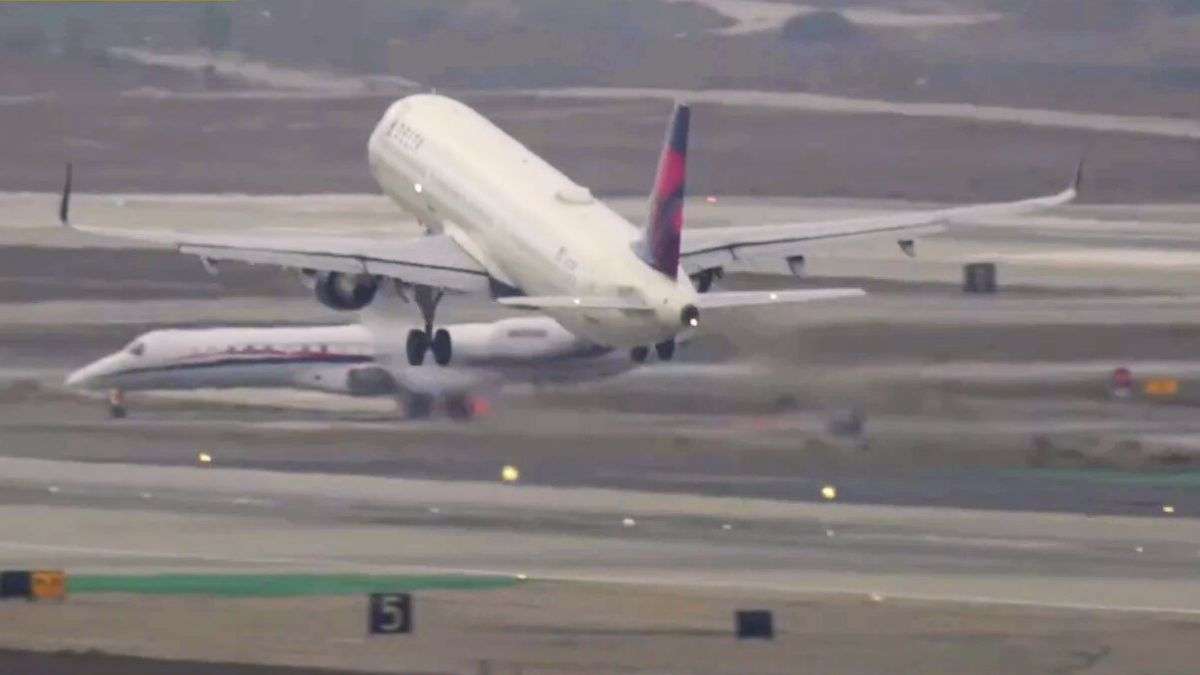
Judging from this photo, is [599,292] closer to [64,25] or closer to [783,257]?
[783,257]

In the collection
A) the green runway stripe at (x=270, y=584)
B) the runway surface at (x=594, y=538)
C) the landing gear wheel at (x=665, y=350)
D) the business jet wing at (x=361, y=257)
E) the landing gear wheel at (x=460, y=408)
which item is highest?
the business jet wing at (x=361, y=257)

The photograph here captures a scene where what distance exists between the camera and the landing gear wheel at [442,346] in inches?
2576

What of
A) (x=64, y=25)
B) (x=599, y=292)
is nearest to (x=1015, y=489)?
(x=599, y=292)

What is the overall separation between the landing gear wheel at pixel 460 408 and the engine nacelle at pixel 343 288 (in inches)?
170

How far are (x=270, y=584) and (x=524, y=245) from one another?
2275 cm

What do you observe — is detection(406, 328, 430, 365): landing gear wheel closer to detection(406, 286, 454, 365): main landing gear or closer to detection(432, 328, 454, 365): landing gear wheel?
detection(406, 286, 454, 365): main landing gear

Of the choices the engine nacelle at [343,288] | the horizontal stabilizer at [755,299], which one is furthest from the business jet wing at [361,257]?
the horizontal stabilizer at [755,299]

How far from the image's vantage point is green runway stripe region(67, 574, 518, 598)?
39969 millimetres

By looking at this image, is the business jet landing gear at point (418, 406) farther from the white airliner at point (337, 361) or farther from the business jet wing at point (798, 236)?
the business jet wing at point (798, 236)

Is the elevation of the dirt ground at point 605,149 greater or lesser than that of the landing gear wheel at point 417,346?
greater

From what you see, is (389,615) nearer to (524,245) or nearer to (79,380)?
(524,245)

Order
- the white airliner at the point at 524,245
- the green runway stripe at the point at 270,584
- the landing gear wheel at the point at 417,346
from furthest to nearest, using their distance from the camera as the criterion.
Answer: the landing gear wheel at the point at 417,346 → the white airliner at the point at 524,245 → the green runway stripe at the point at 270,584

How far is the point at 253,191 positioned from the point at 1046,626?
281 feet

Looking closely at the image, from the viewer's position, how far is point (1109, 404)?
63.2m
